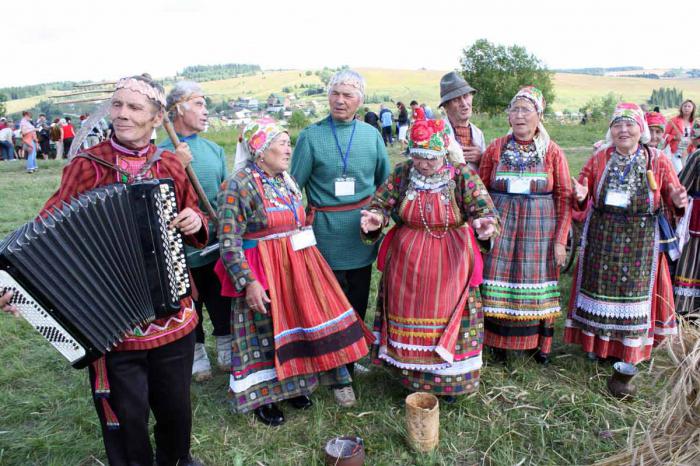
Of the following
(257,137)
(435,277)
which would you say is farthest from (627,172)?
(257,137)

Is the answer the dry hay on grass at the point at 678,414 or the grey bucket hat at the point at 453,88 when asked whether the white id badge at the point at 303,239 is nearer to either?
the grey bucket hat at the point at 453,88

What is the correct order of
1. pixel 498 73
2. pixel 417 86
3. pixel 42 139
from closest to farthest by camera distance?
pixel 42 139
pixel 498 73
pixel 417 86

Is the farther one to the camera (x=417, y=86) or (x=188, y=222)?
(x=417, y=86)

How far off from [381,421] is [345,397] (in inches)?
12.4

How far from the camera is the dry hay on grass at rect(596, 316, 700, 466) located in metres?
1.86

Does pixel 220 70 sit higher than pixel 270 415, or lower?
higher

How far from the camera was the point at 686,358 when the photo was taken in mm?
1878

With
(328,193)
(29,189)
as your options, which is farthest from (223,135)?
(328,193)

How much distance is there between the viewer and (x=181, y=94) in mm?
3645

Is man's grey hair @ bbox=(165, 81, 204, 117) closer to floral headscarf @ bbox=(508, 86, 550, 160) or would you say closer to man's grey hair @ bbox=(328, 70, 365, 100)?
man's grey hair @ bbox=(328, 70, 365, 100)

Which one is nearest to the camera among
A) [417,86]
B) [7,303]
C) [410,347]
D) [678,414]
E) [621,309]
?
[678,414]

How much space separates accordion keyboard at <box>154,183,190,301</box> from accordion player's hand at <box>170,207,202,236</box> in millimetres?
47

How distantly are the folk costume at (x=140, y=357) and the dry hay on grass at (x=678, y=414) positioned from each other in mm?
2063

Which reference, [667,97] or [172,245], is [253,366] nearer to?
[172,245]
